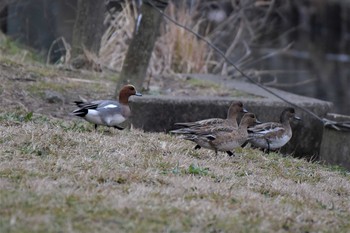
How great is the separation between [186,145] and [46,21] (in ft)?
23.8

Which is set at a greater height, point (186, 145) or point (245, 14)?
point (245, 14)

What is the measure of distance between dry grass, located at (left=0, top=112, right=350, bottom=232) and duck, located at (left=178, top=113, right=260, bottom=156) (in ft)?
0.41

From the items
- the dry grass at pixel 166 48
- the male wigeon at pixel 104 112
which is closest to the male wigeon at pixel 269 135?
the male wigeon at pixel 104 112

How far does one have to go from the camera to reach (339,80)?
769 inches

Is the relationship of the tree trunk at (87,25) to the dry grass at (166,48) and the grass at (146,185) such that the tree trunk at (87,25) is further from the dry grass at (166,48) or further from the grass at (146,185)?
the grass at (146,185)

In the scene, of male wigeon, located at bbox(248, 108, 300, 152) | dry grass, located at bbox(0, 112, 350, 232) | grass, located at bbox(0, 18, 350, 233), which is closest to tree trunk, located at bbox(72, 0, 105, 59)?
grass, located at bbox(0, 18, 350, 233)

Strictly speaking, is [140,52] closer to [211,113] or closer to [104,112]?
[211,113]

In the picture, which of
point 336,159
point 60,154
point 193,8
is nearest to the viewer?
point 60,154

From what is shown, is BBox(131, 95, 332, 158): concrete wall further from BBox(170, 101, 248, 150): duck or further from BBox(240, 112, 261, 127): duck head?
BBox(240, 112, 261, 127): duck head

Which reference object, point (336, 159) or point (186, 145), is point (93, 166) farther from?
point (336, 159)

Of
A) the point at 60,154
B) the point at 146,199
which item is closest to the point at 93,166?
the point at 60,154

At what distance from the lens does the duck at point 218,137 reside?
8031mm

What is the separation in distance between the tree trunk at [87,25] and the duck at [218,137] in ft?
17.1

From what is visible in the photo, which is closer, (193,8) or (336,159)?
(336,159)
